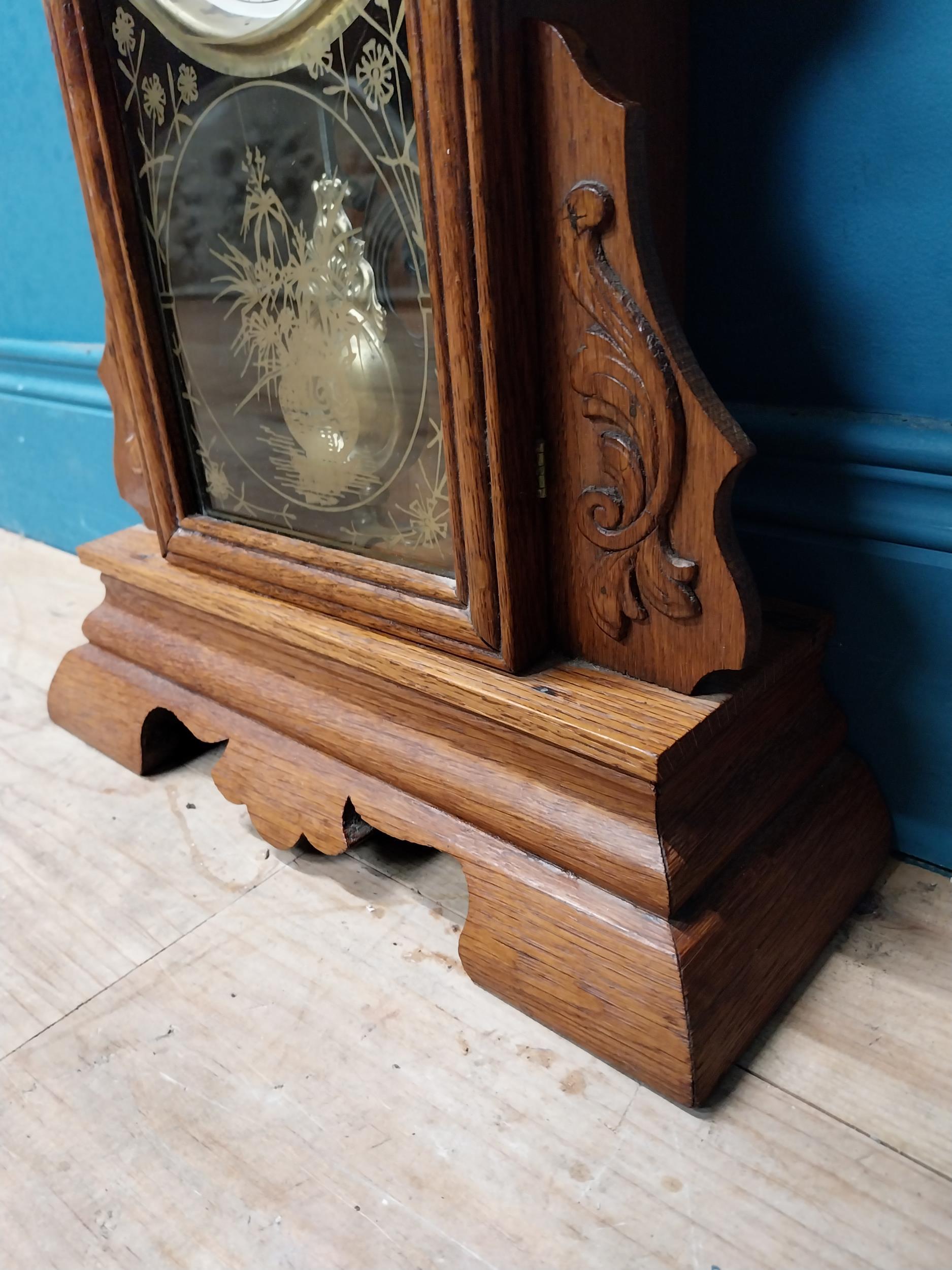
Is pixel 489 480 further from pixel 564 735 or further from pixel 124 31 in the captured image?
pixel 124 31

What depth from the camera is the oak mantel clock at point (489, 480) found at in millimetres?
501

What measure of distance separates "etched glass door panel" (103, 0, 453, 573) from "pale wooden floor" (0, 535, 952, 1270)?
29 centimetres

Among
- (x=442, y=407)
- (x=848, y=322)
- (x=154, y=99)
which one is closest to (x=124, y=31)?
(x=154, y=99)

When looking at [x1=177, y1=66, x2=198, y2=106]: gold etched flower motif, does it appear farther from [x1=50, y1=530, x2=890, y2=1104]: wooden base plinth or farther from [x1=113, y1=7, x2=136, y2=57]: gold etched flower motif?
[x1=50, y1=530, x2=890, y2=1104]: wooden base plinth

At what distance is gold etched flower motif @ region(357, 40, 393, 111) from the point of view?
52 cm

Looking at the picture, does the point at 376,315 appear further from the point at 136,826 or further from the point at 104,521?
the point at 104,521

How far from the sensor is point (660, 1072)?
0.54m

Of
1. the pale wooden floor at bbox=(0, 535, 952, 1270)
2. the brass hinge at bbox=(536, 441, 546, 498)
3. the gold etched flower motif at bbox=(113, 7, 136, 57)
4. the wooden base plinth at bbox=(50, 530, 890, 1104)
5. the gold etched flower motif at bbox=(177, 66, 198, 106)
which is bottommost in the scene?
the pale wooden floor at bbox=(0, 535, 952, 1270)

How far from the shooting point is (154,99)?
673 millimetres

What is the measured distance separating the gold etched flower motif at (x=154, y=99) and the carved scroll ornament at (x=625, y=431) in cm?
35

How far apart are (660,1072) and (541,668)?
0.79 feet

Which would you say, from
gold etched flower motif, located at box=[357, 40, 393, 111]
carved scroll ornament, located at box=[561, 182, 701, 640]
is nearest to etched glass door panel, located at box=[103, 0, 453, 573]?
gold etched flower motif, located at box=[357, 40, 393, 111]

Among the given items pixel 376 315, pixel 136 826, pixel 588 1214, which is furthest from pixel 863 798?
pixel 136 826

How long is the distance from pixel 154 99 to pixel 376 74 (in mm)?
230
